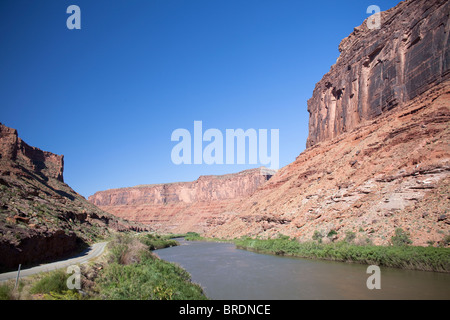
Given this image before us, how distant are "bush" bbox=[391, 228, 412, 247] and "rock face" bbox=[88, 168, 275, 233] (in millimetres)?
83129

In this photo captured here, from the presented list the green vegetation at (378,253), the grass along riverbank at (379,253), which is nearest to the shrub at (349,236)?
the grass along riverbank at (379,253)

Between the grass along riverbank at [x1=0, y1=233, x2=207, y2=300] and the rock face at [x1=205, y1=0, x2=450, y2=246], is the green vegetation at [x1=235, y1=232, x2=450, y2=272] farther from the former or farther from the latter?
the grass along riverbank at [x1=0, y1=233, x2=207, y2=300]

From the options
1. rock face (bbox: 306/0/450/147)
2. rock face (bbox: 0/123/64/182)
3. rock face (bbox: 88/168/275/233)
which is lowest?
rock face (bbox: 88/168/275/233)

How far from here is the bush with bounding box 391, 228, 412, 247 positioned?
1885 cm

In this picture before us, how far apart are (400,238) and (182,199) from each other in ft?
402

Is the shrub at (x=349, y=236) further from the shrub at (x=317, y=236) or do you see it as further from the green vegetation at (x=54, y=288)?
the green vegetation at (x=54, y=288)

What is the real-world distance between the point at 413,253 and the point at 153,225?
113002 mm

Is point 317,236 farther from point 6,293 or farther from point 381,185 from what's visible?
point 6,293

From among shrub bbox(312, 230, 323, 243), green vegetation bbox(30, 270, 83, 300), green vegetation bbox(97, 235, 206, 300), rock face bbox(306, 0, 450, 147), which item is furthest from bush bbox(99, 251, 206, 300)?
rock face bbox(306, 0, 450, 147)

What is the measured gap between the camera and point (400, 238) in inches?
752

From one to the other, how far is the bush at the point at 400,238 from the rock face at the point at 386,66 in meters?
→ 21.4

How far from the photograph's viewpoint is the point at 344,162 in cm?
3728

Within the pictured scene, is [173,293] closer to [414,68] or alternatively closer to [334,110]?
[414,68]
